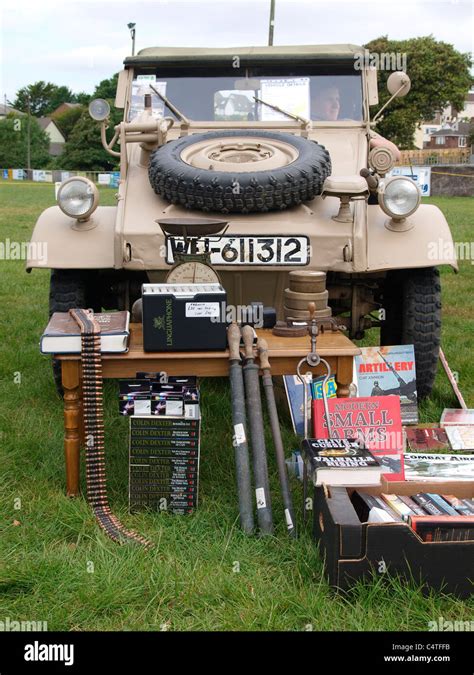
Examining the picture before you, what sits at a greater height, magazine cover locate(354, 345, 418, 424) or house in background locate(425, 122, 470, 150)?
house in background locate(425, 122, 470, 150)

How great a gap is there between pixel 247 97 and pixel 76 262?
→ 182 cm

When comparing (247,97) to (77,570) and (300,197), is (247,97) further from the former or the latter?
(77,570)

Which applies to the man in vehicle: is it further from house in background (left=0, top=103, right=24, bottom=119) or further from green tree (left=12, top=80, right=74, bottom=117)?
green tree (left=12, top=80, right=74, bottom=117)

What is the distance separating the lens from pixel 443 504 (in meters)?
3.18

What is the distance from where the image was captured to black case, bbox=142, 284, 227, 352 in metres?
3.50

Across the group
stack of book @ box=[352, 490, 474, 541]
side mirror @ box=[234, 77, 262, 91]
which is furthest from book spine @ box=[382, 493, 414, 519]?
side mirror @ box=[234, 77, 262, 91]

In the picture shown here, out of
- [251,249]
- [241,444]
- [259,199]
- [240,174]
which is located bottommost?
A: [241,444]

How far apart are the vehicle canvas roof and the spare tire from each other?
37.7 inches

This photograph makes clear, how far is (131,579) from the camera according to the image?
2.95 meters

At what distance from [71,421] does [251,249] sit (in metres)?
1.42

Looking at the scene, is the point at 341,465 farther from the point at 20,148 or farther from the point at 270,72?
the point at 20,148

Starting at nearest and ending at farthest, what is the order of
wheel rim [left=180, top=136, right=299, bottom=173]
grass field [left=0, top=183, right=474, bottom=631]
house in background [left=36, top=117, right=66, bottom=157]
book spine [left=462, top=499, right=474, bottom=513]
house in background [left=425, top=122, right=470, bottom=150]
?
grass field [left=0, top=183, right=474, bottom=631]
book spine [left=462, top=499, right=474, bottom=513]
wheel rim [left=180, top=136, right=299, bottom=173]
house in background [left=425, top=122, right=470, bottom=150]
house in background [left=36, top=117, right=66, bottom=157]

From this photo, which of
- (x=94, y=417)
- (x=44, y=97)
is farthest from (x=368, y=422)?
Answer: (x=44, y=97)
